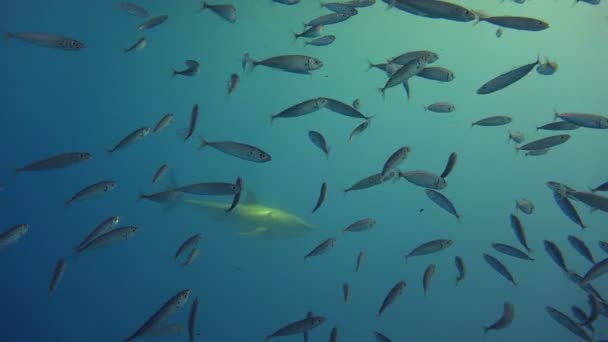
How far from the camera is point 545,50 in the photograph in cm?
1664

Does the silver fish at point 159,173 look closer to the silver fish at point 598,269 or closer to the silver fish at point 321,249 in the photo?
the silver fish at point 321,249

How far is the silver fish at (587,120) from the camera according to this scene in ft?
13.8

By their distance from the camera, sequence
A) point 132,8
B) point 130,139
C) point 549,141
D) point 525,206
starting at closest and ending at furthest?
point 130,139 → point 549,141 → point 525,206 → point 132,8

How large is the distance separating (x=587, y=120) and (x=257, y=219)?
9575 millimetres

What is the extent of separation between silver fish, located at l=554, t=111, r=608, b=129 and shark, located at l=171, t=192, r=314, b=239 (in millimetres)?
9152

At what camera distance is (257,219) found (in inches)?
495

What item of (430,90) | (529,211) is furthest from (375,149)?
(529,211)

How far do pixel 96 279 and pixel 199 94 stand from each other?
9.86 m

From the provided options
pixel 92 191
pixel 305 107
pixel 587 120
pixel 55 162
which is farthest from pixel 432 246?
pixel 55 162

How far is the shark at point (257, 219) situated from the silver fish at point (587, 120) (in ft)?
30.0

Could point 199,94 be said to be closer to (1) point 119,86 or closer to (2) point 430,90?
(1) point 119,86

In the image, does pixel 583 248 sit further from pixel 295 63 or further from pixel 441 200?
pixel 295 63

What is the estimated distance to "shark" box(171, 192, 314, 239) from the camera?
12.2m

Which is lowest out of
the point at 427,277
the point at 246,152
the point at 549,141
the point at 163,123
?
the point at 427,277
